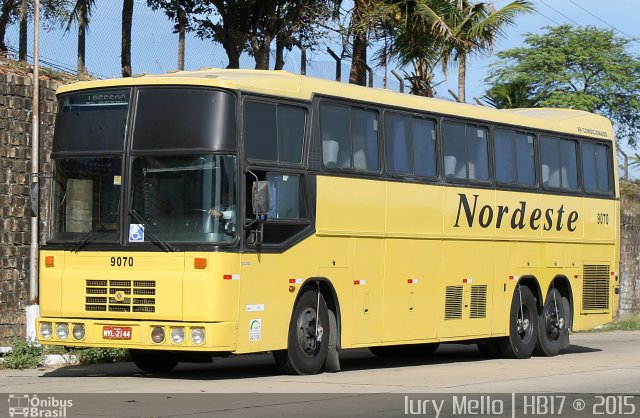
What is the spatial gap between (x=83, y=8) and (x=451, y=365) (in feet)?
40.3

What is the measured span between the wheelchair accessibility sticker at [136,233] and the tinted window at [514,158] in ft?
24.5

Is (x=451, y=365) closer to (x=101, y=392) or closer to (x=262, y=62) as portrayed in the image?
(x=101, y=392)

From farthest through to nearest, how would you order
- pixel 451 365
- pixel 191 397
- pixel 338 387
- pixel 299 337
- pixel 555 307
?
1. pixel 555 307
2. pixel 451 365
3. pixel 299 337
4. pixel 338 387
5. pixel 191 397

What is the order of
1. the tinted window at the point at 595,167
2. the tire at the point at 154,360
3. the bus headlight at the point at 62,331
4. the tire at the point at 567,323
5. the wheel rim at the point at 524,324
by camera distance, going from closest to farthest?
1. the bus headlight at the point at 62,331
2. the tire at the point at 154,360
3. the wheel rim at the point at 524,324
4. the tire at the point at 567,323
5. the tinted window at the point at 595,167

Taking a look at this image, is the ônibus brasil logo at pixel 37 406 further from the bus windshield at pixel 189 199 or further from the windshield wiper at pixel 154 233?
the bus windshield at pixel 189 199

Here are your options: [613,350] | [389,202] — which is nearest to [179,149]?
[389,202]

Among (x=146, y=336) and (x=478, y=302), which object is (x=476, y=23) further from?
(x=146, y=336)

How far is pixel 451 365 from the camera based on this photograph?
64.5 feet

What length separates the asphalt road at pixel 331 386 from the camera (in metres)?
12.7

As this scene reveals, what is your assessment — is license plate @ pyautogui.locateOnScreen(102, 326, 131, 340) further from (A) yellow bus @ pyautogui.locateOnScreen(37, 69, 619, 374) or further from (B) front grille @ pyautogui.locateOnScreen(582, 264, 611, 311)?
(B) front grille @ pyautogui.locateOnScreen(582, 264, 611, 311)

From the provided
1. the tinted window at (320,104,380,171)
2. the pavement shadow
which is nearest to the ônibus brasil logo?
the pavement shadow

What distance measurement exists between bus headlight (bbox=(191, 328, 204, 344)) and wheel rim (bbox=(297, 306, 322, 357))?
1.76 metres

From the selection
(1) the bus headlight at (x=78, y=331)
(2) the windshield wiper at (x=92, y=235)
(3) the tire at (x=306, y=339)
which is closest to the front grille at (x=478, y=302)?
(3) the tire at (x=306, y=339)

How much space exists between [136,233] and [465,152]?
6.57m
